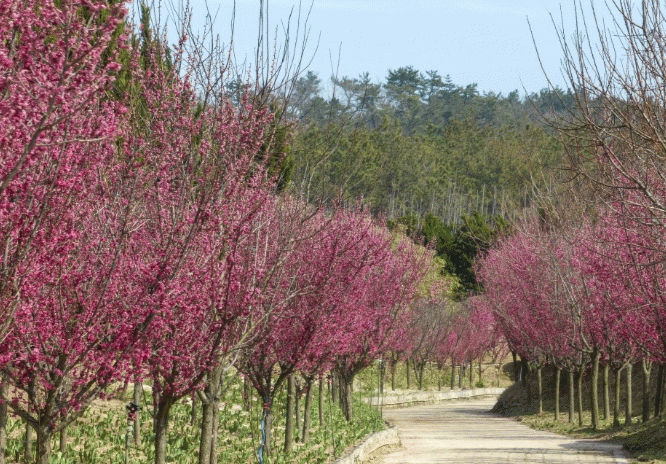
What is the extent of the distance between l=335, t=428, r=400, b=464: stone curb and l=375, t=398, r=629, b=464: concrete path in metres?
0.33

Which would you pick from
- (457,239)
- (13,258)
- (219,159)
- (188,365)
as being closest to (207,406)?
(188,365)

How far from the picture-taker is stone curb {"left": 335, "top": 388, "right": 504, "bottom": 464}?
1791 centimetres

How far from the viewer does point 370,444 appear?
Answer: 1984 cm

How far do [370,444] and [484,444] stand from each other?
3.96 meters

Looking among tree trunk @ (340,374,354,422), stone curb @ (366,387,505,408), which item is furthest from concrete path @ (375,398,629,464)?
stone curb @ (366,387,505,408)

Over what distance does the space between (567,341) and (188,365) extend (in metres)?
20.0

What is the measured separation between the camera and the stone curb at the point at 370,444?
16.8 meters

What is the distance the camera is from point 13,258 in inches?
235

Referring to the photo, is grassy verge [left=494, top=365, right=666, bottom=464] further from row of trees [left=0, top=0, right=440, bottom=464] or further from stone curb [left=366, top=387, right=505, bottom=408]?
row of trees [left=0, top=0, right=440, bottom=464]

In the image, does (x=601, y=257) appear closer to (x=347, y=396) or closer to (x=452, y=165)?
(x=347, y=396)

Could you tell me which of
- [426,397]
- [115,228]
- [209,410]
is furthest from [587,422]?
[115,228]

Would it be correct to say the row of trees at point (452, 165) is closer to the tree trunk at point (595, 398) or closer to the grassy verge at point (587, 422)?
the grassy verge at point (587, 422)

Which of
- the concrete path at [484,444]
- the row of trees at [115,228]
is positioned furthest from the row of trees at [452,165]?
the row of trees at [115,228]

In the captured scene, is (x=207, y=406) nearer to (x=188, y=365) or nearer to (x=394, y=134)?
(x=188, y=365)
